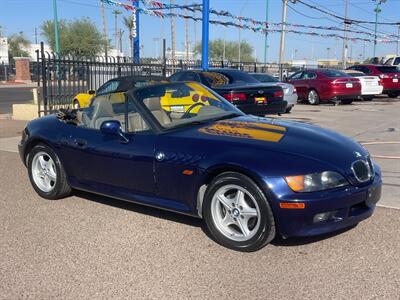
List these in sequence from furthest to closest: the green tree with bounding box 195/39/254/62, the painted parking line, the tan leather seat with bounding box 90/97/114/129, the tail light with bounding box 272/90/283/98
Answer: the green tree with bounding box 195/39/254/62, the tail light with bounding box 272/90/283/98, the painted parking line, the tan leather seat with bounding box 90/97/114/129

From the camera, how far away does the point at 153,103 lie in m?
4.93

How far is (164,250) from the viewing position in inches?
161

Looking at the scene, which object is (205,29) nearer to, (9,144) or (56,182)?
(9,144)

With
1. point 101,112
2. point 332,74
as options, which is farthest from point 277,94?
point 332,74

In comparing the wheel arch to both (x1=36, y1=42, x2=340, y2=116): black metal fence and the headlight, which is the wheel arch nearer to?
the headlight

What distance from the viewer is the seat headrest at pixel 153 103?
4.88 metres

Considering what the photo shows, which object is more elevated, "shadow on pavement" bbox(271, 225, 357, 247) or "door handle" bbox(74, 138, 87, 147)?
"door handle" bbox(74, 138, 87, 147)

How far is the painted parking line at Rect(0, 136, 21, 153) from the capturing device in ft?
29.7

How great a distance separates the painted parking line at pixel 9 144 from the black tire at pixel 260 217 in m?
5.89

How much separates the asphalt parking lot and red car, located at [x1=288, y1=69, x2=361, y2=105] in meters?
13.1

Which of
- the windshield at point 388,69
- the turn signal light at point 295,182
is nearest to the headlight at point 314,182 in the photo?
the turn signal light at point 295,182

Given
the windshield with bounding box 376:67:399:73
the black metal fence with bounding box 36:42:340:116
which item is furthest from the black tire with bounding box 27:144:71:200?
the windshield with bounding box 376:67:399:73

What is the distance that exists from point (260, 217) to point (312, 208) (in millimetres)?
438

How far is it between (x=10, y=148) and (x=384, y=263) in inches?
297
